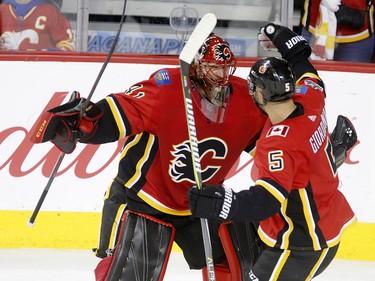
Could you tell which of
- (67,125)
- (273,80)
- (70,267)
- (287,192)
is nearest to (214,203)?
(287,192)

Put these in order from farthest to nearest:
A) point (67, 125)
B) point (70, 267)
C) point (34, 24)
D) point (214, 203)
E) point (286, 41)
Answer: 1. point (34, 24)
2. point (70, 267)
3. point (286, 41)
4. point (67, 125)
5. point (214, 203)

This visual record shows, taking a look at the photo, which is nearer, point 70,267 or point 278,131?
point 278,131

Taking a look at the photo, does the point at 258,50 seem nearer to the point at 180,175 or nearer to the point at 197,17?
the point at 197,17

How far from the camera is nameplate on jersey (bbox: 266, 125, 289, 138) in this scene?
280 centimetres

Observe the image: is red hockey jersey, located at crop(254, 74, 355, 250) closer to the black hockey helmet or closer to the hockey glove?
the black hockey helmet

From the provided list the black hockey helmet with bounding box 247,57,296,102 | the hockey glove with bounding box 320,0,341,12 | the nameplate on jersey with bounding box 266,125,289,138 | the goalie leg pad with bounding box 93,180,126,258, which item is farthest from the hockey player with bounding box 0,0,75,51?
the nameplate on jersey with bounding box 266,125,289,138

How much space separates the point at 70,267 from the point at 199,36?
2100 millimetres

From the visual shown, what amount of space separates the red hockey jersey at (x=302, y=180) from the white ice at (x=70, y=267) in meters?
1.60

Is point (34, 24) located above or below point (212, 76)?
below

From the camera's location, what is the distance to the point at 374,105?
5031mm

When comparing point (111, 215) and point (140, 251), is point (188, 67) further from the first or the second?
point (111, 215)

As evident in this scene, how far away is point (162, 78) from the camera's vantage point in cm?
327

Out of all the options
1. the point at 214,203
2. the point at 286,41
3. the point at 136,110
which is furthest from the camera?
the point at 286,41

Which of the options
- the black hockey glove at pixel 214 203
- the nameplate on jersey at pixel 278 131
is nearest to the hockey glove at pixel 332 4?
the nameplate on jersey at pixel 278 131
